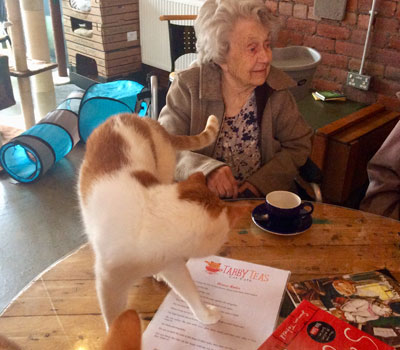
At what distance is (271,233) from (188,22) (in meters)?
2.88

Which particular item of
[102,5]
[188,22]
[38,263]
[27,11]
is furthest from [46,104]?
[38,263]

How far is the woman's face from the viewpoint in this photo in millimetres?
1450

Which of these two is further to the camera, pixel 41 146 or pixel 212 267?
pixel 41 146

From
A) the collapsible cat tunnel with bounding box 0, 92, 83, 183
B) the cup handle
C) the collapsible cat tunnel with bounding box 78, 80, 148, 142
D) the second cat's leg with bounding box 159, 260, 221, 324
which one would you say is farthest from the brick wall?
the second cat's leg with bounding box 159, 260, 221, 324

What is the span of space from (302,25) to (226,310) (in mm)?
2330

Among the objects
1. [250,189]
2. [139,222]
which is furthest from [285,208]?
[139,222]

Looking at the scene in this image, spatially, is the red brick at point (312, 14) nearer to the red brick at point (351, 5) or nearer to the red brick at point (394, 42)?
the red brick at point (351, 5)

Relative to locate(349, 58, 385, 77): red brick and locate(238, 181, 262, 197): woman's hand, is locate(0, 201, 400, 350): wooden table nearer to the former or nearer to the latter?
locate(238, 181, 262, 197): woman's hand

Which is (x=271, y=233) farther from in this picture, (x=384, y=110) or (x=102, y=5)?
(x=102, y=5)

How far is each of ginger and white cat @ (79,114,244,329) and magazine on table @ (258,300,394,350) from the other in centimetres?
14

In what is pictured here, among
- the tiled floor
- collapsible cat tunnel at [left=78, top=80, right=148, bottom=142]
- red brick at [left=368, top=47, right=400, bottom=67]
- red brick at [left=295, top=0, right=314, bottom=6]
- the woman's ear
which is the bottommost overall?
the tiled floor

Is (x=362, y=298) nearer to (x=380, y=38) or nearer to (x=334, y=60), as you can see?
(x=380, y=38)

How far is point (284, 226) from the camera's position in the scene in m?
1.14

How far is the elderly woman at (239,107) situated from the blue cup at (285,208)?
23 cm
